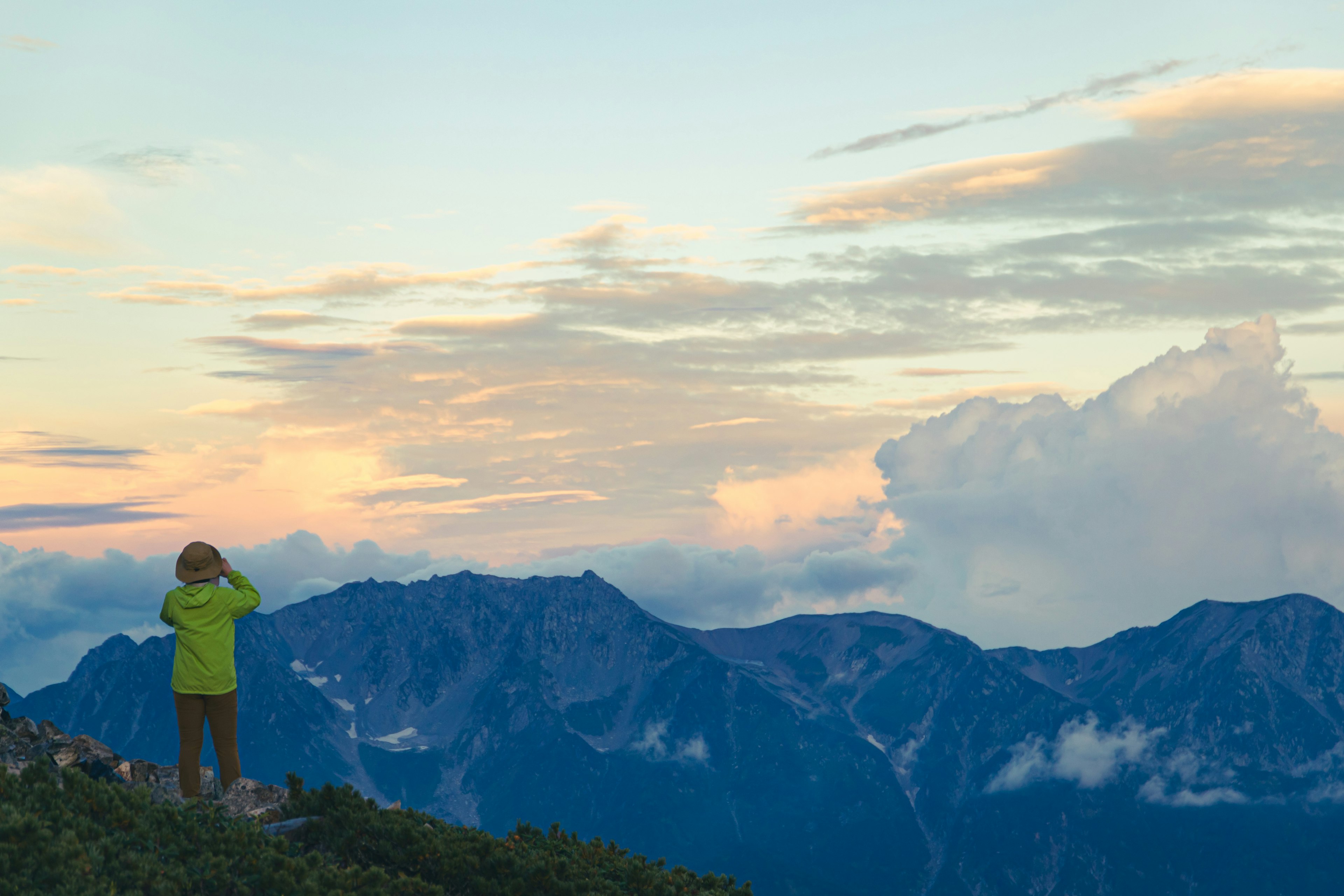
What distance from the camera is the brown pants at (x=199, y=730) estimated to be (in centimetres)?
2762

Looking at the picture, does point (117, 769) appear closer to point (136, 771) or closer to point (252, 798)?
point (136, 771)

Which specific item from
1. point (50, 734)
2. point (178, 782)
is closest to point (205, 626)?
point (178, 782)

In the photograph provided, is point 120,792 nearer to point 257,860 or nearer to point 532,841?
point 257,860

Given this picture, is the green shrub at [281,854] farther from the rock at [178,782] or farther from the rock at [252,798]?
the rock at [178,782]

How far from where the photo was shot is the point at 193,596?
26.8m

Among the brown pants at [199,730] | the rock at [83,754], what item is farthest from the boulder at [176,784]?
the rock at [83,754]

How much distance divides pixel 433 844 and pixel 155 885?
25.1 ft

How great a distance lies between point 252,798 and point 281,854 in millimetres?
4747

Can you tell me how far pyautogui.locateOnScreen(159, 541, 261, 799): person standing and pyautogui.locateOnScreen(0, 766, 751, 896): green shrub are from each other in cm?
217

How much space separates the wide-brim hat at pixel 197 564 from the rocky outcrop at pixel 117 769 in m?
5.32

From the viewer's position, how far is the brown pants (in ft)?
90.6

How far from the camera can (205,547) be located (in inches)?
1067

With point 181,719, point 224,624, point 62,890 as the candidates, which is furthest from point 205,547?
point 62,890

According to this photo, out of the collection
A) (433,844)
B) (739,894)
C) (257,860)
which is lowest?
(739,894)
